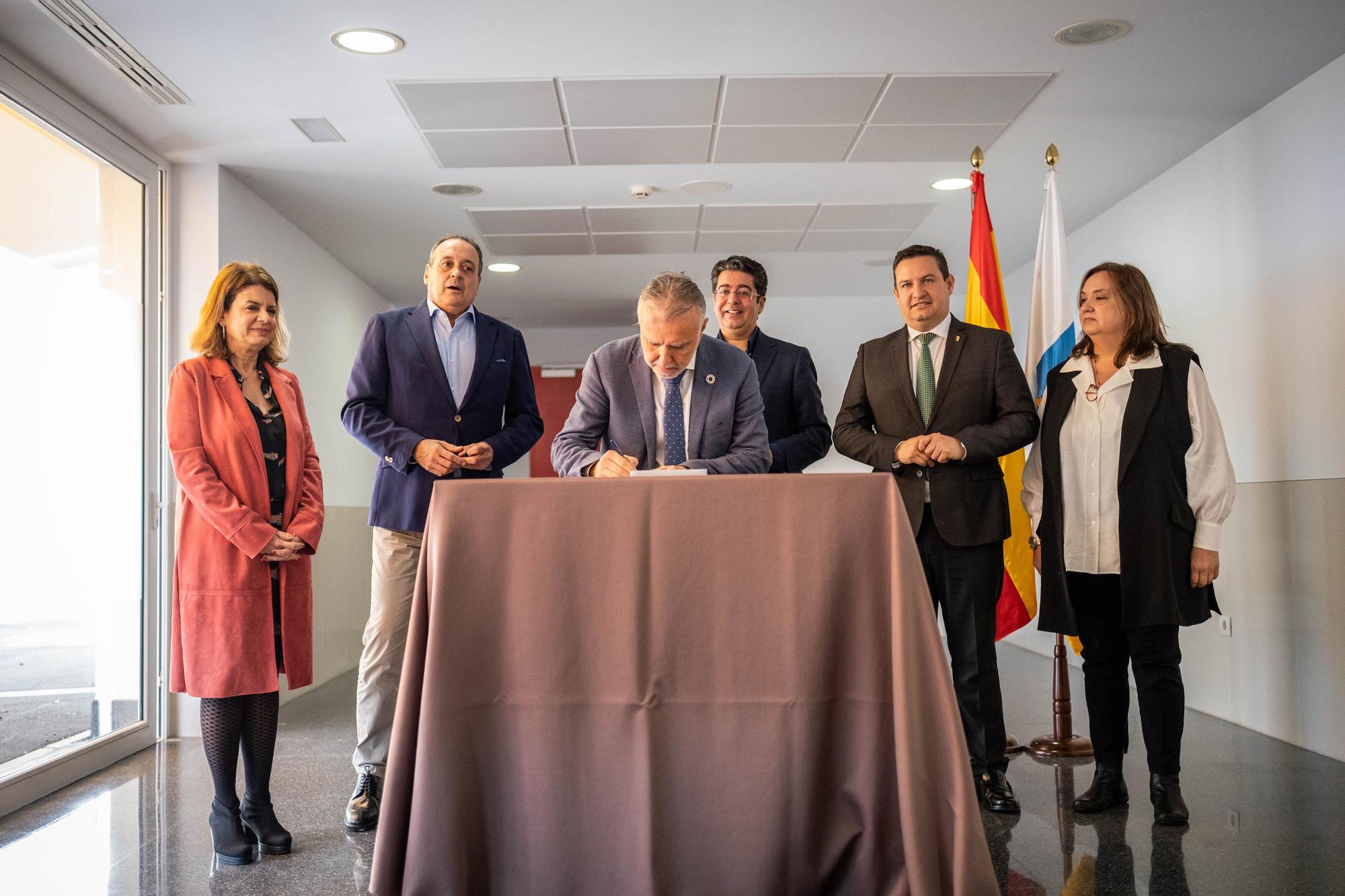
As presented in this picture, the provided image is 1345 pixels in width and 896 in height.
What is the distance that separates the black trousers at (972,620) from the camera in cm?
321

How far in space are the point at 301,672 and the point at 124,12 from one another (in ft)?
7.83

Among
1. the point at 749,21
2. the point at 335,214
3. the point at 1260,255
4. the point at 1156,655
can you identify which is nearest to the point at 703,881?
the point at 1156,655

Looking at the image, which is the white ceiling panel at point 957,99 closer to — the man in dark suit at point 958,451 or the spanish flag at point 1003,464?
the spanish flag at point 1003,464

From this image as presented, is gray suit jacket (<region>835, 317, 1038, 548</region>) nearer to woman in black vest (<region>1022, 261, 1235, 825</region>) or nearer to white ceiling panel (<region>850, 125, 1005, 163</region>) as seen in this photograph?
woman in black vest (<region>1022, 261, 1235, 825</region>)

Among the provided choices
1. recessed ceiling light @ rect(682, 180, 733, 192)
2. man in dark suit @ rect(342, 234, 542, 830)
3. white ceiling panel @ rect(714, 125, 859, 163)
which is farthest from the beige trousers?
recessed ceiling light @ rect(682, 180, 733, 192)

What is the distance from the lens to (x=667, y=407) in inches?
104

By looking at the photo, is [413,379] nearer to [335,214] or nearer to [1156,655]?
[1156,655]

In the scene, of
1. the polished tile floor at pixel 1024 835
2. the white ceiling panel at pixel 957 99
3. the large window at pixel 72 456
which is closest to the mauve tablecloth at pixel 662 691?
the polished tile floor at pixel 1024 835

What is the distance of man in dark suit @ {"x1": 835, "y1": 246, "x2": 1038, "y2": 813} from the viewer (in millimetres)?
3182

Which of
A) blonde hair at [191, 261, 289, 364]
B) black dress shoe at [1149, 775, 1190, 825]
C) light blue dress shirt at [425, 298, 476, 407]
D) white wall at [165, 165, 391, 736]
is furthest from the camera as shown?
white wall at [165, 165, 391, 736]

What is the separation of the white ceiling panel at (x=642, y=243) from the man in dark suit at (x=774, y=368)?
319cm

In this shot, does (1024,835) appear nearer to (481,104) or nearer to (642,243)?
(481,104)

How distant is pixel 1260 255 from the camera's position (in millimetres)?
4785

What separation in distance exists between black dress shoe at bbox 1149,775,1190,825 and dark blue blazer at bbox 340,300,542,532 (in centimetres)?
221
